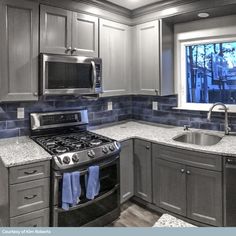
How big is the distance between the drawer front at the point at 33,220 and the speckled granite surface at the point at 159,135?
3.39 ft

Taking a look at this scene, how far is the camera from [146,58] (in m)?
2.96

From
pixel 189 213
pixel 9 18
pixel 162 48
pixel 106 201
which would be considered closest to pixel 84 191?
pixel 106 201

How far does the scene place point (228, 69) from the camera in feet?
9.03

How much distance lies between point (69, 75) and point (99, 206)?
4.34 feet

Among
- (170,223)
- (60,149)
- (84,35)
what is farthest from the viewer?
(84,35)

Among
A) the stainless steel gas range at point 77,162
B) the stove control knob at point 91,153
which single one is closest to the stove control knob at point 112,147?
the stainless steel gas range at point 77,162

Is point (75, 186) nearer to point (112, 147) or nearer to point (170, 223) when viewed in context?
point (112, 147)

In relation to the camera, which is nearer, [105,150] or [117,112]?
[105,150]

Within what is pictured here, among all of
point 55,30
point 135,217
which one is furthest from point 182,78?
point 135,217

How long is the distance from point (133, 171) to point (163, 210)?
1.76ft

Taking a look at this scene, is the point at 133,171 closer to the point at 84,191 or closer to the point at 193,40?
the point at 84,191

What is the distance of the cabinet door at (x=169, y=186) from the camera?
2.31m

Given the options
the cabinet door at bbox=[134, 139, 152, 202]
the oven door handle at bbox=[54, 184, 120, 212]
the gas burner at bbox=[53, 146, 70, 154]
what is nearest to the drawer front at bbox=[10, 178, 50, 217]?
the oven door handle at bbox=[54, 184, 120, 212]

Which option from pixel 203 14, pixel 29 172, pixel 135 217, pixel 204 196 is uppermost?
pixel 203 14
